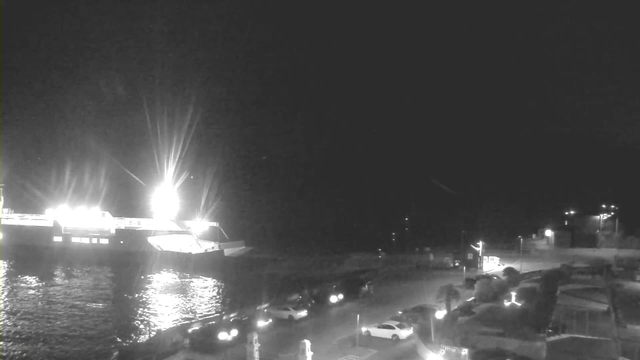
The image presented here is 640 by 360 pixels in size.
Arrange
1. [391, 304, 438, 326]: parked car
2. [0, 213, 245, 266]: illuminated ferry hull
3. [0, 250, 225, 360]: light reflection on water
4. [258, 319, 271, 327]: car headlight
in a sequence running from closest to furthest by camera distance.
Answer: [391, 304, 438, 326]: parked car → [258, 319, 271, 327]: car headlight → [0, 250, 225, 360]: light reflection on water → [0, 213, 245, 266]: illuminated ferry hull

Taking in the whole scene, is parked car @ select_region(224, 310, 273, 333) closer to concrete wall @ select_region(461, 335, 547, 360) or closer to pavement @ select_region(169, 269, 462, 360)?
pavement @ select_region(169, 269, 462, 360)

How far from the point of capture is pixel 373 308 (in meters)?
6.02

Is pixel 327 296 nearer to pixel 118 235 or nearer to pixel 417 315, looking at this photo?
pixel 417 315

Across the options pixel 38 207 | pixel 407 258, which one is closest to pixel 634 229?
pixel 407 258

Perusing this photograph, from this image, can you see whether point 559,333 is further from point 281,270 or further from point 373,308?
point 281,270

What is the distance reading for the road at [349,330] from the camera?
13.5ft

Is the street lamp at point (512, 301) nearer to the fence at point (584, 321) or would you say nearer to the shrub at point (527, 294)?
the shrub at point (527, 294)

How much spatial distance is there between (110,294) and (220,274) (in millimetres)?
2758

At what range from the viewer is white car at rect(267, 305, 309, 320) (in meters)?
5.56

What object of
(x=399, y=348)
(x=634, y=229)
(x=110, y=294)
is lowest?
(x=110, y=294)

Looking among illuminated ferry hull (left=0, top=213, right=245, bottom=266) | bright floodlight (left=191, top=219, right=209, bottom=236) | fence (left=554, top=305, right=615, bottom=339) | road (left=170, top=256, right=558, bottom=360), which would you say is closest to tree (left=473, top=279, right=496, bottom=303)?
fence (left=554, top=305, right=615, bottom=339)

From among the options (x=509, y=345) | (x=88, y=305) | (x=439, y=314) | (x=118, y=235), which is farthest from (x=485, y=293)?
(x=118, y=235)

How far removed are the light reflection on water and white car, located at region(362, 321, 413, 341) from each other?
3894 mm

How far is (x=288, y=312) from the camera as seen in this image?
5.62 metres
